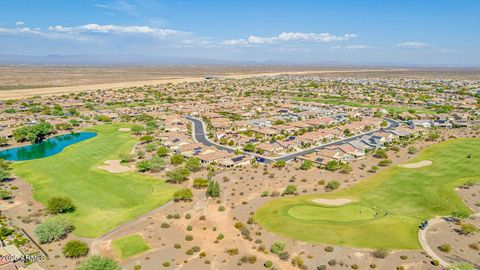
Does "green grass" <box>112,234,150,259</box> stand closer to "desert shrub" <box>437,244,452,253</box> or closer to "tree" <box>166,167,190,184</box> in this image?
"tree" <box>166,167,190,184</box>

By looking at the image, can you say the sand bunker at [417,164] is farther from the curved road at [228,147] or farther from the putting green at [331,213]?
the putting green at [331,213]

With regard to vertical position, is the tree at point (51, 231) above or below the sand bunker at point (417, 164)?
below

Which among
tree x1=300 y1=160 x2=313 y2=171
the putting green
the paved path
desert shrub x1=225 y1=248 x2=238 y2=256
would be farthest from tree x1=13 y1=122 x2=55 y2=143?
the paved path

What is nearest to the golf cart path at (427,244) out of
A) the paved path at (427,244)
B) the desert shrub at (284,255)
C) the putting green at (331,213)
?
the paved path at (427,244)

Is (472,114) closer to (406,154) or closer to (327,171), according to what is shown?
(406,154)

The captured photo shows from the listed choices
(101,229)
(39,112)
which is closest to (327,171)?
(101,229)

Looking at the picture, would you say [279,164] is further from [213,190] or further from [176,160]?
[176,160]

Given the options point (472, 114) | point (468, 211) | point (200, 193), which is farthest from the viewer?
point (472, 114)
